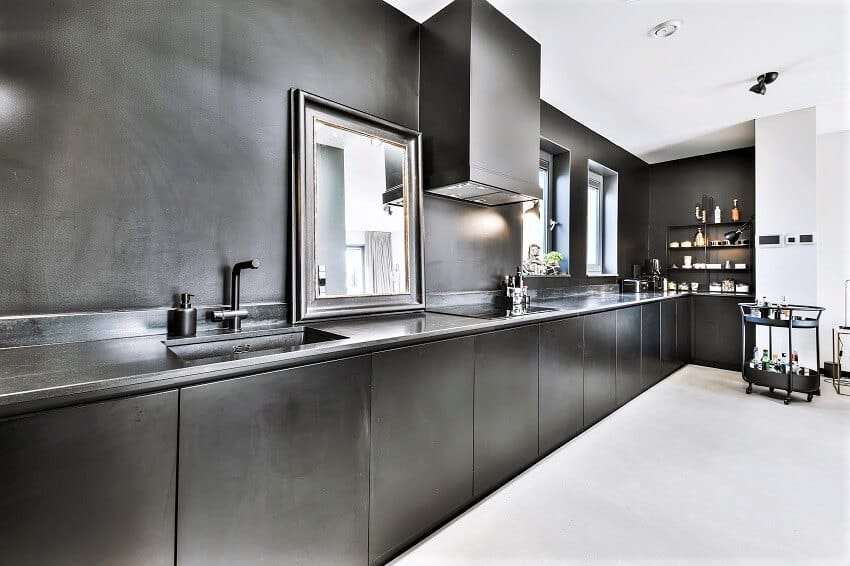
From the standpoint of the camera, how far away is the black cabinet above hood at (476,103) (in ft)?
7.66

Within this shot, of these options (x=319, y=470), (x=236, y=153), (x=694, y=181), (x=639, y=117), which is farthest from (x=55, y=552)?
(x=694, y=181)

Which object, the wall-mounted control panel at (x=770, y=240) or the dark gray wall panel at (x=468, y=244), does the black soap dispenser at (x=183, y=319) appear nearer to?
the dark gray wall panel at (x=468, y=244)

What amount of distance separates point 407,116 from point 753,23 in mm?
2436

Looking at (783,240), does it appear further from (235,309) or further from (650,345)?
(235,309)

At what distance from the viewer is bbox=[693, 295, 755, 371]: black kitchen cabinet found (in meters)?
4.84

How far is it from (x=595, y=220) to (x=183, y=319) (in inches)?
193

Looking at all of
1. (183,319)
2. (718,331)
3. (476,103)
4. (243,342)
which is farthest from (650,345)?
(183,319)

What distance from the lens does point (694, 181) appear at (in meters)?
5.50

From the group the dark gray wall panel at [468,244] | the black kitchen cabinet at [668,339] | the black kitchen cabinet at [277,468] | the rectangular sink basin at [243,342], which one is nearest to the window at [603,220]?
the black kitchen cabinet at [668,339]

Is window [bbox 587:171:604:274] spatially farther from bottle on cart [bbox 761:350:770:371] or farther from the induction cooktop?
the induction cooktop

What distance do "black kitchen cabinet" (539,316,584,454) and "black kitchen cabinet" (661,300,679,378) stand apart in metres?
2.10

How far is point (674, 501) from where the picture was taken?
2.03 meters

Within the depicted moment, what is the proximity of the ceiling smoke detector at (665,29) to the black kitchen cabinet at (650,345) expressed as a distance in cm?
227

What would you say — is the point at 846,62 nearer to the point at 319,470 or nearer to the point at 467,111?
the point at 467,111
